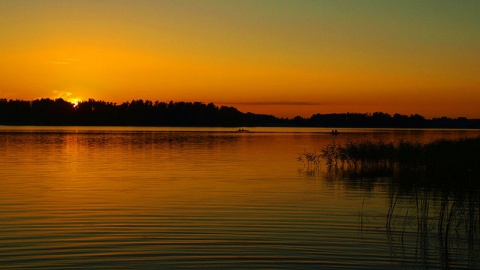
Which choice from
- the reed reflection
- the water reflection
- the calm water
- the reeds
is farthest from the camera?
the reeds

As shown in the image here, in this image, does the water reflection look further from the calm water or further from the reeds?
the reeds

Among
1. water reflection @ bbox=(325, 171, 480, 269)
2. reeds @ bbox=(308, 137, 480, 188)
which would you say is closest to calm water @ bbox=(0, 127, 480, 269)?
water reflection @ bbox=(325, 171, 480, 269)

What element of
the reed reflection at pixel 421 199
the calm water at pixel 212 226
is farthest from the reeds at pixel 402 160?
the calm water at pixel 212 226

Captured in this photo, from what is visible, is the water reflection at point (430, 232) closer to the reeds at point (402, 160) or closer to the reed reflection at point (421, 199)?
the reed reflection at point (421, 199)

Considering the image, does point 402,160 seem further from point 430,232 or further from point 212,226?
point 212,226

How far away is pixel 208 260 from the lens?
44.3 ft

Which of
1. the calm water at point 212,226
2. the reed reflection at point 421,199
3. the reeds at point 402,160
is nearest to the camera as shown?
the calm water at point 212,226

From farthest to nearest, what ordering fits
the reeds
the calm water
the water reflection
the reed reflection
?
the reeds
the reed reflection
the water reflection
the calm water

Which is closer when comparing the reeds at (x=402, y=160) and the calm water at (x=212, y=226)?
the calm water at (x=212, y=226)

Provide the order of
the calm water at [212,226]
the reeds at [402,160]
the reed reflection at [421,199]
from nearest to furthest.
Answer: the calm water at [212,226] → the reed reflection at [421,199] → the reeds at [402,160]

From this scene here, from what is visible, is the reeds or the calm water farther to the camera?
the reeds

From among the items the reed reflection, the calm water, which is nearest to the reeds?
the reed reflection

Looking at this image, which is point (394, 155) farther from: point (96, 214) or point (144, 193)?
point (96, 214)

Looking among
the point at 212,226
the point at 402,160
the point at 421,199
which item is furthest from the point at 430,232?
the point at 402,160
